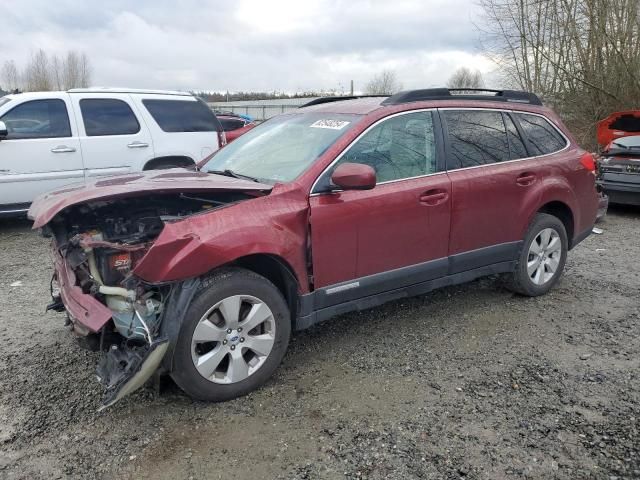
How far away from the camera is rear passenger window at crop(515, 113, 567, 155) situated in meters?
4.64

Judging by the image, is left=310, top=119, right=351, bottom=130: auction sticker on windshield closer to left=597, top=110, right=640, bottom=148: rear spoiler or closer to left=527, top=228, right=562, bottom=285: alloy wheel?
left=527, top=228, right=562, bottom=285: alloy wheel

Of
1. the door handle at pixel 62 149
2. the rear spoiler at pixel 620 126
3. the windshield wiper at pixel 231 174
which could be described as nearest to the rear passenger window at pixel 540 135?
the windshield wiper at pixel 231 174

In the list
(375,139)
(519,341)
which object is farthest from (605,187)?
(375,139)

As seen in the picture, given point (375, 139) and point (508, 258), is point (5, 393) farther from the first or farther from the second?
point (508, 258)

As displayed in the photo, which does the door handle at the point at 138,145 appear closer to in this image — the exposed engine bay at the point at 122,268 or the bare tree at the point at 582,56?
the exposed engine bay at the point at 122,268

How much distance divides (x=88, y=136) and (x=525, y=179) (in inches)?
229

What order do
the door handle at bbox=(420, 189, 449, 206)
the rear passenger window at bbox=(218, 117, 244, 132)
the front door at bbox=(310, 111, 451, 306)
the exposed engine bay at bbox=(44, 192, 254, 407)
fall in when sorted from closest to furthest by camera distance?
the exposed engine bay at bbox=(44, 192, 254, 407) → the front door at bbox=(310, 111, 451, 306) → the door handle at bbox=(420, 189, 449, 206) → the rear passenger window at bbox=(218, 117, 244, 132)

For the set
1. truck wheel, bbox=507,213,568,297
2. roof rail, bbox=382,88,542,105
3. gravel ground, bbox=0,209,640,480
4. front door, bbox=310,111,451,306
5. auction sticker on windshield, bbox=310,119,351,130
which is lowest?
gravel ground, bbox=0,209,640,480

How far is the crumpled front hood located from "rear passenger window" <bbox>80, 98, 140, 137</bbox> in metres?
4.25

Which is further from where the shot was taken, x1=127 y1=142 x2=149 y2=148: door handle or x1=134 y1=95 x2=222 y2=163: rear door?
x1=134 y1=95 x2=222 y2=163: rear door

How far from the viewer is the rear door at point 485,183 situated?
405 cm

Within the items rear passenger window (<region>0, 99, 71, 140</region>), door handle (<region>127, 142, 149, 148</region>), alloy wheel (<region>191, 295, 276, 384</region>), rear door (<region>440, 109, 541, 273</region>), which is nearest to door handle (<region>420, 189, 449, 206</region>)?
rear door (<region>440, 109, 541, 273</region>)

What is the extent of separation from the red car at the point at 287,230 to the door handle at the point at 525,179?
1 cm

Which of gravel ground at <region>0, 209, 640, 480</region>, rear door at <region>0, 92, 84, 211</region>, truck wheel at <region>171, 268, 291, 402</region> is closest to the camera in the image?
gravel ground at <region>0, 209, 640, 480</region>
